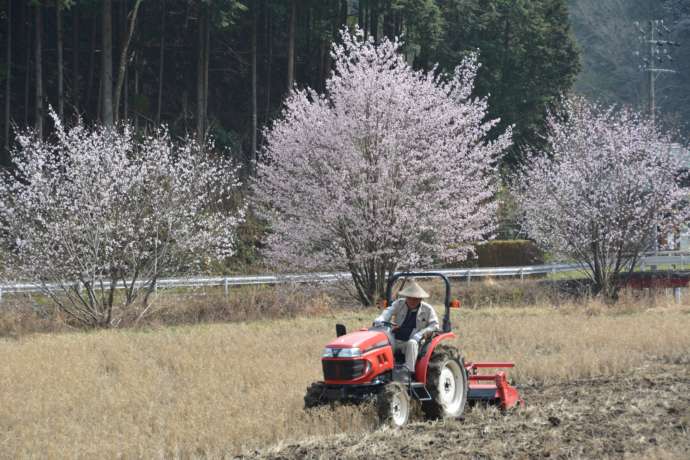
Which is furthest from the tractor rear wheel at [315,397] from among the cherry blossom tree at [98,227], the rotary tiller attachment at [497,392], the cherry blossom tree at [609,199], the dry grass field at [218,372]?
the cherry blossom tree at [609,199]

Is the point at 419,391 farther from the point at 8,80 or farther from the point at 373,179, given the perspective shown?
the point at 8,80

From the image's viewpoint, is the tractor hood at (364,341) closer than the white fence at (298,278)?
Yes

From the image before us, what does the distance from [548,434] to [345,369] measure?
2.32m

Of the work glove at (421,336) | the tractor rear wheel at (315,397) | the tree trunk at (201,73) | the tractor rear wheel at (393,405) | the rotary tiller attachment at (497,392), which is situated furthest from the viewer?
the tree trunk at (201,73)

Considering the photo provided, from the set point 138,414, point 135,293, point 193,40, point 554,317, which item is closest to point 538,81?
point 193,40

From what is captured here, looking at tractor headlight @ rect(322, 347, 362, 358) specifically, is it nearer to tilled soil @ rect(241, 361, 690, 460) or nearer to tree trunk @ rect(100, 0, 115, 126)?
tilled soil @ rect(241, 361, 690, 460)

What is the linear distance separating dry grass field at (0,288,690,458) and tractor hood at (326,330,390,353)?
771mm

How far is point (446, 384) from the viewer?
11164 mm

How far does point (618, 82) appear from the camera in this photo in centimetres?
10225

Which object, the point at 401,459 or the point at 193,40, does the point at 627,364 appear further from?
the point at 193,40

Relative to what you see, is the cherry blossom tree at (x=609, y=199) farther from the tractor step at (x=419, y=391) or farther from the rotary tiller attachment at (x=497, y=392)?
the tractor step at (x=419, y=391)

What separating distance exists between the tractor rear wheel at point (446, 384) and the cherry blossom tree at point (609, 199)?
1828cm

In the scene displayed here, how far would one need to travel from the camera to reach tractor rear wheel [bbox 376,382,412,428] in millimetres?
10031

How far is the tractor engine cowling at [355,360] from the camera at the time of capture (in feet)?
33.3
